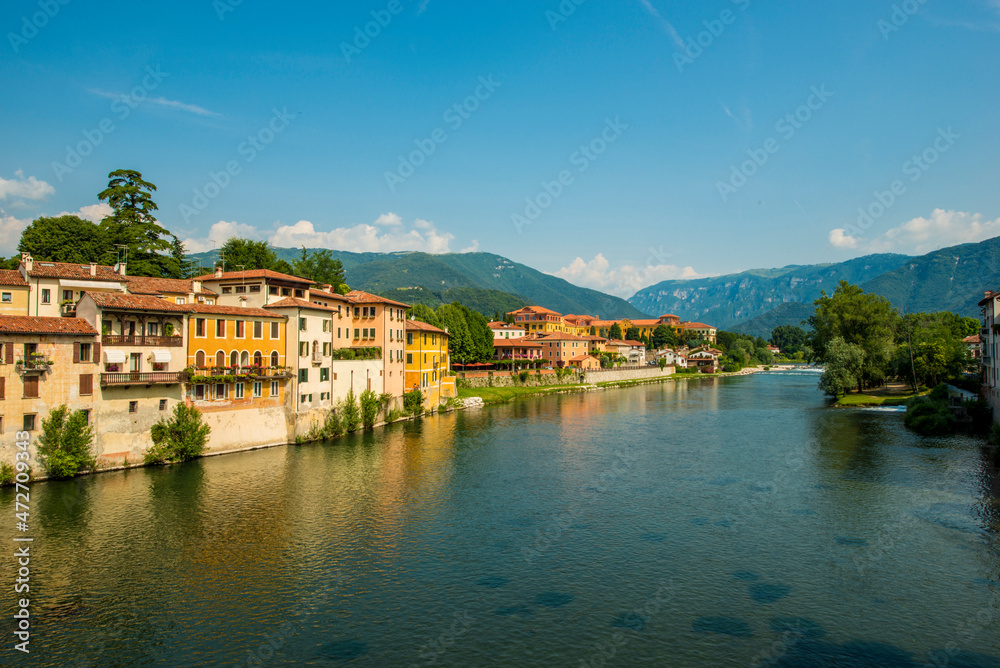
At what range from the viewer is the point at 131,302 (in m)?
38.0

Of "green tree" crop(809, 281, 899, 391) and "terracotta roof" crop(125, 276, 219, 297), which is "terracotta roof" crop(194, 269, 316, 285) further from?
"green tree" crop(809, 281, 899, 391)

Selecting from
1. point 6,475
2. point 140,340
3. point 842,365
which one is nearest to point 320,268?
point 140,340

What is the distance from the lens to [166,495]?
105 ft

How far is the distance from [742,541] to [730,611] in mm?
7152

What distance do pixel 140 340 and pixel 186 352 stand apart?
3103mm

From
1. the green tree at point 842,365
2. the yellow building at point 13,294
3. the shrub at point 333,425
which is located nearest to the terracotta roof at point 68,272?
the yellow building at point 13,294

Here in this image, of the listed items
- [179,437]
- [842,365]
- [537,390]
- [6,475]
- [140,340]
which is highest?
[140,340]

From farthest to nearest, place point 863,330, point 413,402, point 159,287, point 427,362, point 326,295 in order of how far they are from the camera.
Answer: point 863,330 < point 427,362 < point 413,402 < point 326,295 < point 159,287

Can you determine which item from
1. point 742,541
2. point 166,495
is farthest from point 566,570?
point 166,495

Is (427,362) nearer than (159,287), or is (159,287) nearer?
(159,287)

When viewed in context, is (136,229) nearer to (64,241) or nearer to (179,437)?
(64,241)

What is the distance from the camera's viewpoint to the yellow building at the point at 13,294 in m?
41.2

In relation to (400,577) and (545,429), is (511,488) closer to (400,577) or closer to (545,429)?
(400,577)

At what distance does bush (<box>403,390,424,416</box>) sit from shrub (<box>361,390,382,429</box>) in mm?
6616
